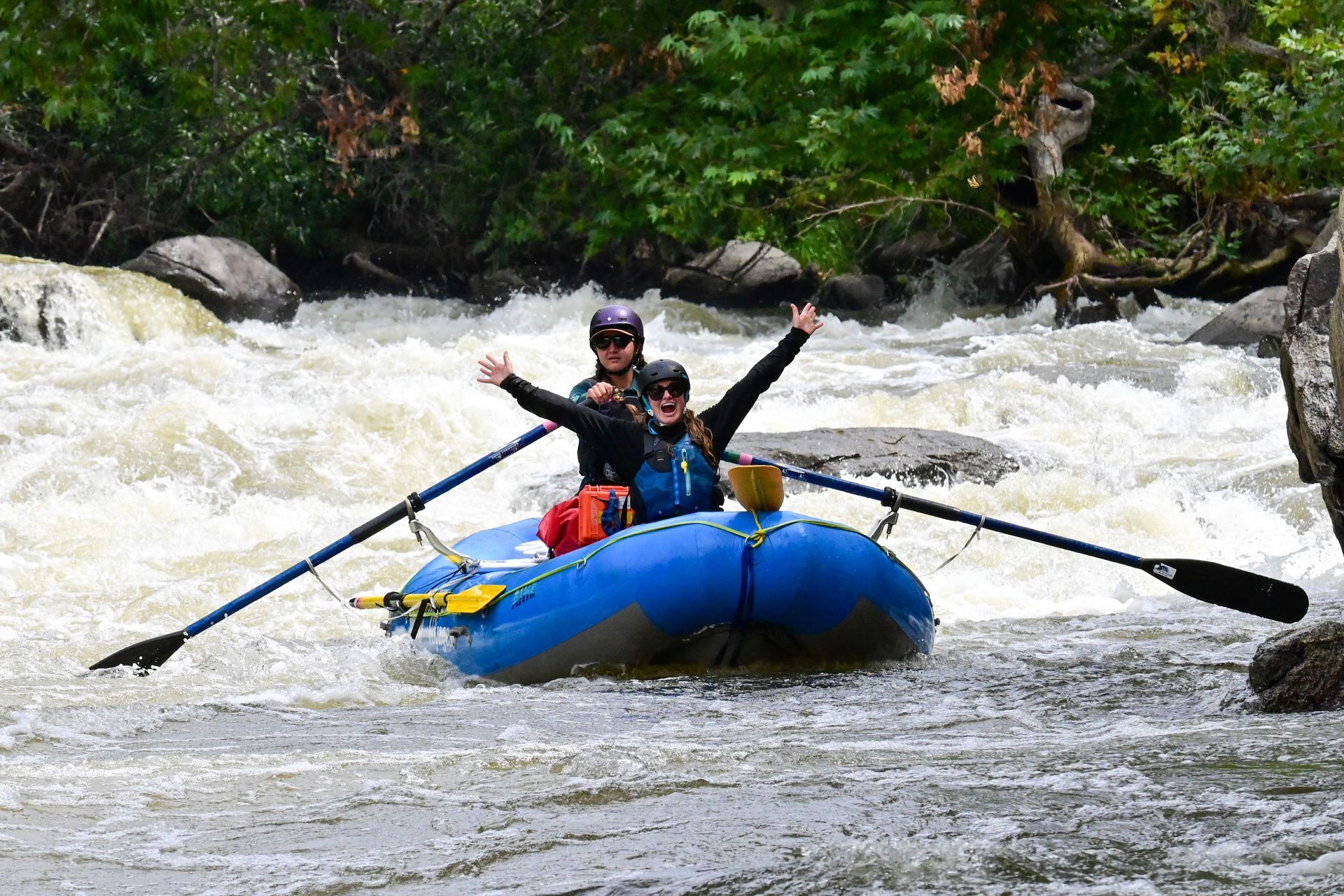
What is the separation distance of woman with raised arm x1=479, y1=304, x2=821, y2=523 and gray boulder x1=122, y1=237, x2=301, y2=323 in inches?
404

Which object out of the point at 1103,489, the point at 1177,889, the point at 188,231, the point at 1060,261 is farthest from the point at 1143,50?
the point at 1177,889

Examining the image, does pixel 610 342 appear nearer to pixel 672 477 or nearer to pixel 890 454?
pixel 672 477

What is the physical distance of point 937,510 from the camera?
5.07 m

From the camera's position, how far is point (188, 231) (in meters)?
16.8

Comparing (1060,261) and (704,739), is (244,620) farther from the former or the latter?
(1060,261)

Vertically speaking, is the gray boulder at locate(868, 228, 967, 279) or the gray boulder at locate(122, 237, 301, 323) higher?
the gray boulder at locate(868, 228, 967, 279)

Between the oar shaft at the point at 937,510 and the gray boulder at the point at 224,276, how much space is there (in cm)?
1020

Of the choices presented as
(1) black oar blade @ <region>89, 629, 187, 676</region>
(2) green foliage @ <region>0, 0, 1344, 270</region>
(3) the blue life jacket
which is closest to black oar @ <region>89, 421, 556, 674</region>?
(1) black oar blade @ <region>89, 629, 187, 676</region>

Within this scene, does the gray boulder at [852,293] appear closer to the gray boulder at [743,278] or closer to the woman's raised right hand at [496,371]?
the gray boulder at [743,278]

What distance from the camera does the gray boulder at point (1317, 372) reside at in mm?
3879

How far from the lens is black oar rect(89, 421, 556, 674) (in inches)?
200

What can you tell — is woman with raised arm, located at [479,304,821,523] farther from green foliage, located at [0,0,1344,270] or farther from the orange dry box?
green foliage, located at [0,0,1344,270]

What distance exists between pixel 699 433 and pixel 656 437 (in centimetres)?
13

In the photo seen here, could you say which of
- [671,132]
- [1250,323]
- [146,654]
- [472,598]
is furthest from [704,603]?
[671,132]
